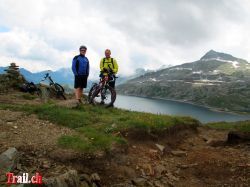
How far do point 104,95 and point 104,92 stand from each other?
245 mm

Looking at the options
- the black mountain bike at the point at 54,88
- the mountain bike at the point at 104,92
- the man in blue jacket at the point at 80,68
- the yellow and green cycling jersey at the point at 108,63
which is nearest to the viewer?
the man in blue jacket at the point at 80,68

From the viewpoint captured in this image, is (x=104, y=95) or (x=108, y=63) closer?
(x=108, y=63)

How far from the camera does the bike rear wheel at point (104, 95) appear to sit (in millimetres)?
20795

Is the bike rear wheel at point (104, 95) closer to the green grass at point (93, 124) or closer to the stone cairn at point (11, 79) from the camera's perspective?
the green grass at point (93, 124)

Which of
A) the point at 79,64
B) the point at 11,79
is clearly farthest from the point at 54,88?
the point at 79,64

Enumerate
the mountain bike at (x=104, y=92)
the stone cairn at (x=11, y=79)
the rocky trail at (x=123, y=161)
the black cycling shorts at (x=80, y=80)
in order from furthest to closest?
the stone cairn at (x=11, y=79)
the mountain bike at (x=104, y=92)
the black cycling shorts at (x=80, y=80)
the rocky trail at (x=123, y=161)

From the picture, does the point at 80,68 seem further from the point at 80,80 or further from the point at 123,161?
the point at 123,161

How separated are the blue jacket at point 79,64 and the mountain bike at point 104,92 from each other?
1769 mm

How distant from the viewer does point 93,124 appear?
1504 cm

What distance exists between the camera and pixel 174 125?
17594 mm

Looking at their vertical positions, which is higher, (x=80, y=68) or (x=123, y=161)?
(x=80, y=68)

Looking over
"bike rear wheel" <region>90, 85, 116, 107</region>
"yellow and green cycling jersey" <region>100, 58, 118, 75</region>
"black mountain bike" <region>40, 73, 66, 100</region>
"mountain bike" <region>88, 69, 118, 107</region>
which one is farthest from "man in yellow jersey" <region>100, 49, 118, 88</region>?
"black mountain bike" <region>40, 73, 66, 100</region>

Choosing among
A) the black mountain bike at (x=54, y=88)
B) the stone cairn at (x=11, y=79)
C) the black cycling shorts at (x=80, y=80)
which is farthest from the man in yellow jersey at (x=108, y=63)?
the stone cairn at (x=11, y=79)

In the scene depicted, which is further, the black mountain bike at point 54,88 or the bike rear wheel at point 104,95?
the black mountain bike at point 54,88
